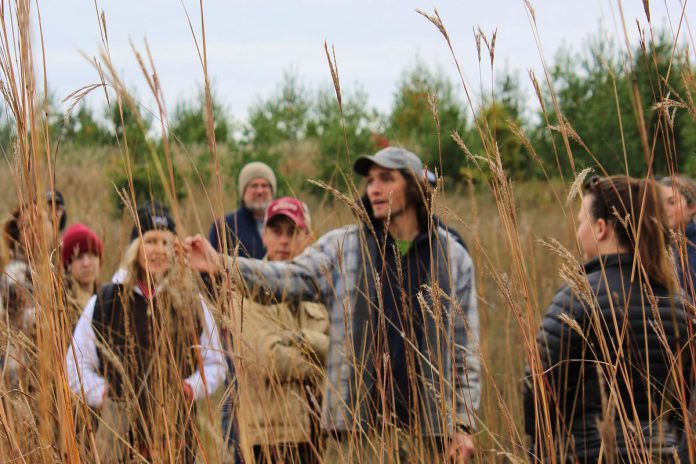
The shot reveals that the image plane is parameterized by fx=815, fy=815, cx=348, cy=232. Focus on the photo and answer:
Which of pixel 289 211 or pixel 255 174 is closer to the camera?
pixel 289 211

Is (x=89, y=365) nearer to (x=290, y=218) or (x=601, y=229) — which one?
(x=290, y=218)

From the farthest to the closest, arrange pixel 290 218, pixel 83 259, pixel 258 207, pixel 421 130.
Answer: pixel 421 130 < pixel 258 207 < pixel 83 259 < pixel 290 218

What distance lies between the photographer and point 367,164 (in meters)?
2.63

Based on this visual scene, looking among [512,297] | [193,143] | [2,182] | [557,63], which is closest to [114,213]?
[2,182]

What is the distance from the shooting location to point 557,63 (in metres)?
14.4

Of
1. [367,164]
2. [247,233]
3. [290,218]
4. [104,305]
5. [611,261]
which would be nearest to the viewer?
[611,261]

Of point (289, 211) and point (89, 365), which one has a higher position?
point (289, 211)

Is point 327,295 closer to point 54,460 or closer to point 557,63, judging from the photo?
point 54,460

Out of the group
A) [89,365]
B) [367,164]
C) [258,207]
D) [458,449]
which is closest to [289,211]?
[367,164]

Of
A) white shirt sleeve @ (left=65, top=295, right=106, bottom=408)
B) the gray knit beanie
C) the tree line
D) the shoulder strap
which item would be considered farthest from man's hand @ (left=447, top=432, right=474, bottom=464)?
the tree line

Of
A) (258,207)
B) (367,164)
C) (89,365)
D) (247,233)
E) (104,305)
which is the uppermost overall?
(367,164)

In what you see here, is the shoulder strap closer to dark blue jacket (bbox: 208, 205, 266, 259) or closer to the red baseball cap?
the red baseball cap

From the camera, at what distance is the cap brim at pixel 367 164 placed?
8.11 ft

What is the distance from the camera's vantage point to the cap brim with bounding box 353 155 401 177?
2471 millimetres
